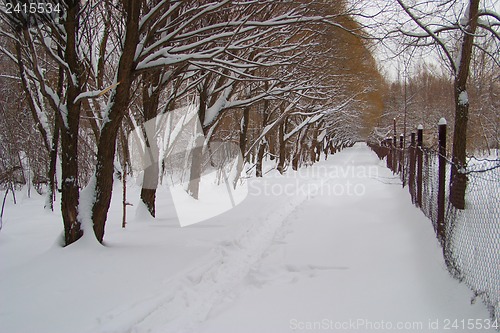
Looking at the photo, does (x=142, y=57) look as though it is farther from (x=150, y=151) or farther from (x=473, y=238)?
(x=473, y=238)

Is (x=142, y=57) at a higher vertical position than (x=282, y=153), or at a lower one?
higher

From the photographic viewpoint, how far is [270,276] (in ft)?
15.6

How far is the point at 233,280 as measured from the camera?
4.66 meters

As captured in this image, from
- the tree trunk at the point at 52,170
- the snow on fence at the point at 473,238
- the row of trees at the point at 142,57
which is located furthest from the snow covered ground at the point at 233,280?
the tree trunk at the point at 52,170

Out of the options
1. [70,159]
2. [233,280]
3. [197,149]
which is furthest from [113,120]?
[197,149]

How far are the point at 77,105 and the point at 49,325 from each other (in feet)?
9.33

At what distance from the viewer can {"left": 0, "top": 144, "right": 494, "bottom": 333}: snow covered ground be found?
3.36 metres

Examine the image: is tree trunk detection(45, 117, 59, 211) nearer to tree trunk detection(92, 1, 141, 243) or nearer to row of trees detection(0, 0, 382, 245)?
row of trees detection(0, 0, 382, 245)

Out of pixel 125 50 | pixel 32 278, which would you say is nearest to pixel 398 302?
pixel 32 278

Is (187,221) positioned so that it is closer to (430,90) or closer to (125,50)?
(125,50)

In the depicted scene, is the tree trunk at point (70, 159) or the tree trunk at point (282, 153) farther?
the tree trunk at point (282, 153)

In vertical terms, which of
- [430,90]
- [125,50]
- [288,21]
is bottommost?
[125,50]

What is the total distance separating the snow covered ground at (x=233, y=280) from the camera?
336 centimetres

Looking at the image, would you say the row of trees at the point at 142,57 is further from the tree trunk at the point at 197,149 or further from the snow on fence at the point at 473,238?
the snow on fence at the point at 473,238
